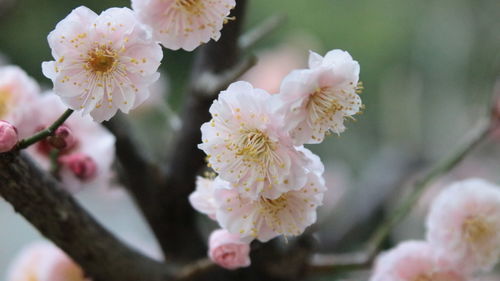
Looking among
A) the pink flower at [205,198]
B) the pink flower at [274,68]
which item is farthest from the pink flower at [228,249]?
the pink flower at [274,68]

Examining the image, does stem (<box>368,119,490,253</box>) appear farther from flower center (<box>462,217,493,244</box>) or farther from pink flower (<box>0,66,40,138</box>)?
pink flower (<box>0,66,40,138</box>)

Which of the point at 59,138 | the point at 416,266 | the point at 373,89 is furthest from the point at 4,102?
the point at 373,89

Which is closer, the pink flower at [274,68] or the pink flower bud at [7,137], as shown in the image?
the pink flower bud at [7,137]

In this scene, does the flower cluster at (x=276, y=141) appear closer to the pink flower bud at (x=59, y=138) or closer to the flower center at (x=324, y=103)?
the flower center at (x=324, y=103)

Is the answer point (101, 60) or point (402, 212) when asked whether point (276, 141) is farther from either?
point (402, 212)

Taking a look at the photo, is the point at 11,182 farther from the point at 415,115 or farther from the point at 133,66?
the point at 415,115
